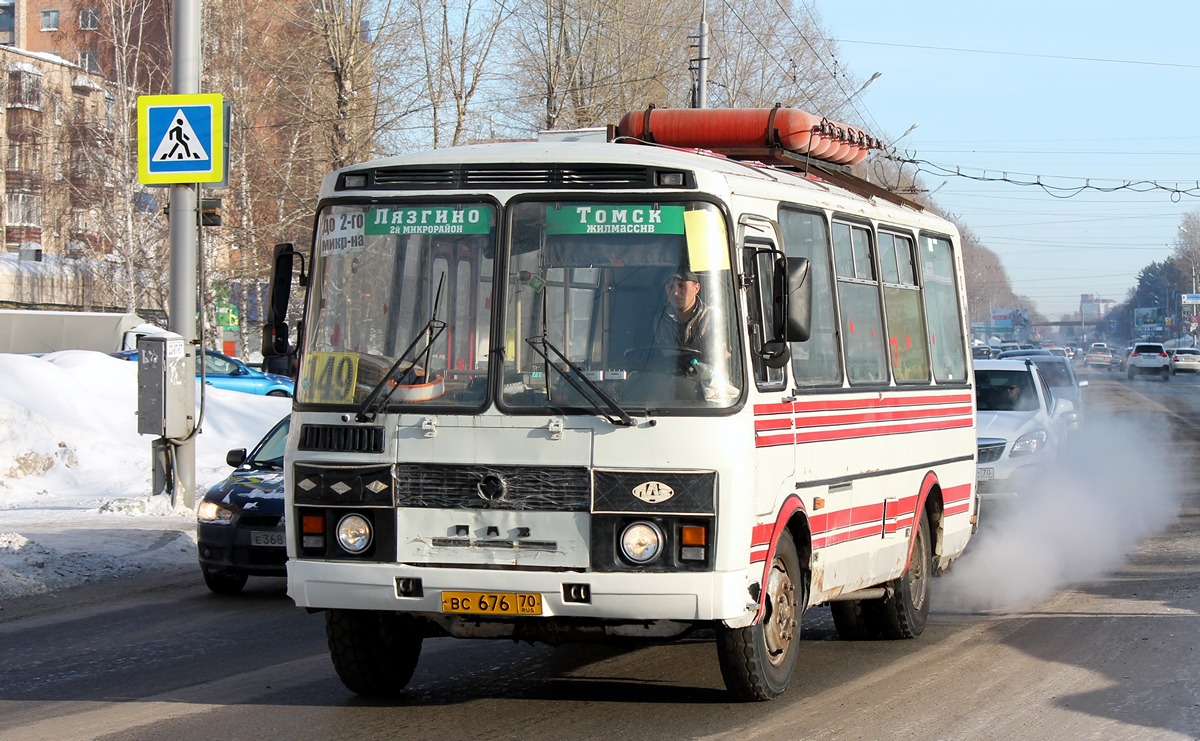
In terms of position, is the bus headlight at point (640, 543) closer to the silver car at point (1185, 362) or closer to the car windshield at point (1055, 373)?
the car windshield at point (1055, 373)

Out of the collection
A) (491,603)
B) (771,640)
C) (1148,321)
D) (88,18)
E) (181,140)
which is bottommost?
(771,640)

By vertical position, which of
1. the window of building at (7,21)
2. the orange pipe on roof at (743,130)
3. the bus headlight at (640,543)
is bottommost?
the bus headlight at (640,543)

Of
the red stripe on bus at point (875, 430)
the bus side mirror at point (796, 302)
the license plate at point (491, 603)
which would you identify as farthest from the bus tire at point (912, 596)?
the license plate at point (491, 603)

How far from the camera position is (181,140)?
1491 cm

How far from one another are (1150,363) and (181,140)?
67.5m

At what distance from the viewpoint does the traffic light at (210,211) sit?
15.3 m

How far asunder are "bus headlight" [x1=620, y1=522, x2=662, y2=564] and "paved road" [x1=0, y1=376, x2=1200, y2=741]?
0.79 meters

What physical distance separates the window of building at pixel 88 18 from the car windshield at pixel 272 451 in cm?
3956

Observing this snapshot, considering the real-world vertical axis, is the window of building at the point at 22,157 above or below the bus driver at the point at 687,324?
above

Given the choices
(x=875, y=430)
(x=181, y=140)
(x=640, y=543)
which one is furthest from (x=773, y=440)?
(x=181, y=140)

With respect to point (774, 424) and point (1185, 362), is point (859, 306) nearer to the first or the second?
point (774, 424)

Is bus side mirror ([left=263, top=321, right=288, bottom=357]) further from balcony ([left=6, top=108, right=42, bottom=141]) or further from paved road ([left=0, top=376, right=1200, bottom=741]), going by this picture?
balcony ([left=6, top=108, right=42, bottom=141])

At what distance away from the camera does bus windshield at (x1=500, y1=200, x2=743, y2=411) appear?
270 inches

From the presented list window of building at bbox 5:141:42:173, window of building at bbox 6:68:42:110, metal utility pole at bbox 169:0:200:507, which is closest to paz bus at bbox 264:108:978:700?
metal utility pole at bbox 169:0:200:507
